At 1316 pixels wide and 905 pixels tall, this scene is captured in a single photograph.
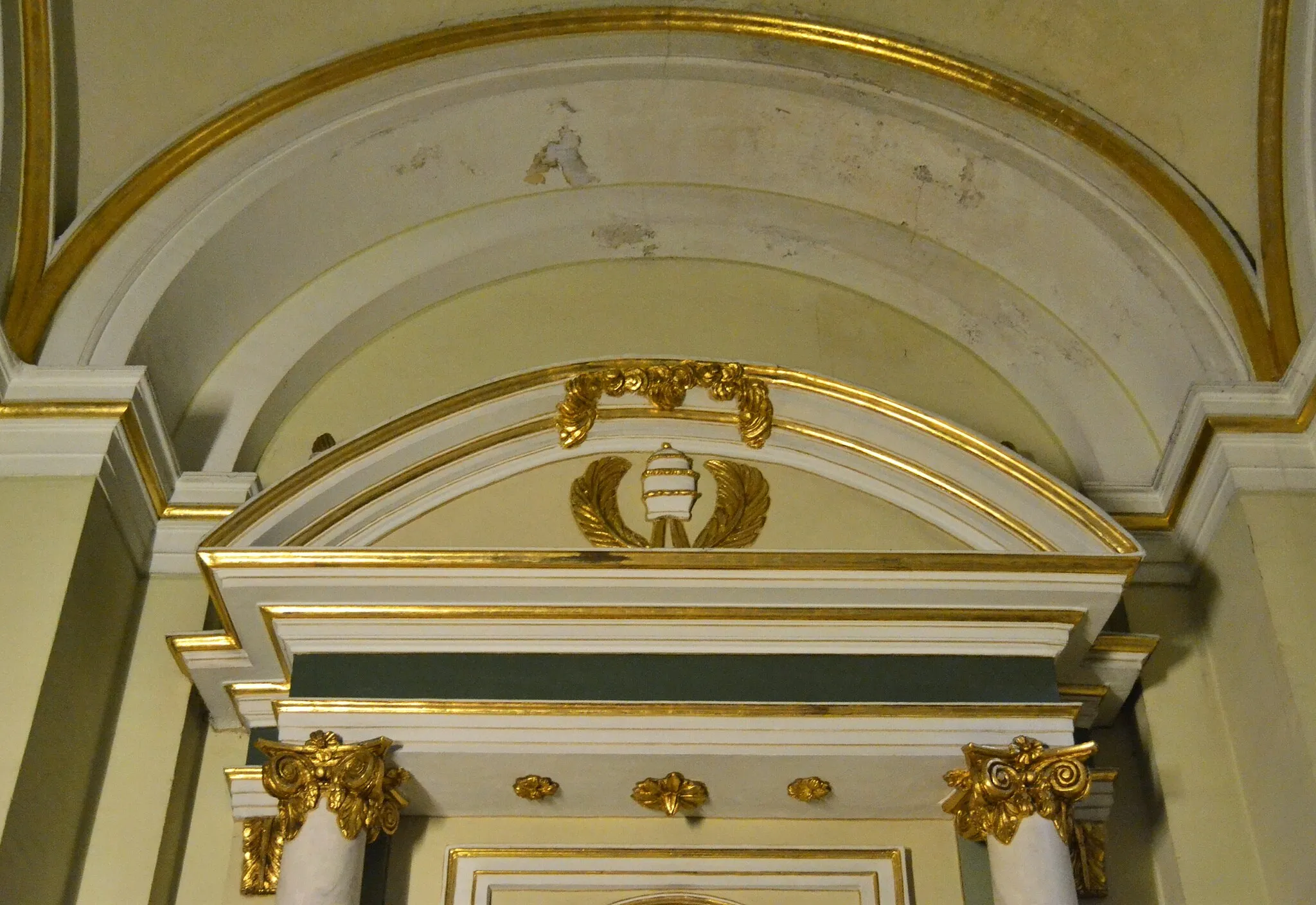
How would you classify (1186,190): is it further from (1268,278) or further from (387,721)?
(387,721)

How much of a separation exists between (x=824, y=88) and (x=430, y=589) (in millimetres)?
2442

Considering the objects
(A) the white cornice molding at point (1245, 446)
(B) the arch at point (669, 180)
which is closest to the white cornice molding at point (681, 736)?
(A) the white cornice molding at point (1245, 446)

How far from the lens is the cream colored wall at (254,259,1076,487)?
18.8ft

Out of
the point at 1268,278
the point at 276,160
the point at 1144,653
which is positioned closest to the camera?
the point at 1144,653

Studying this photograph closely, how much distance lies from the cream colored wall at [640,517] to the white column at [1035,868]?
1.00 metres

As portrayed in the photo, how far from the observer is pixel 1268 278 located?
5.04 meters

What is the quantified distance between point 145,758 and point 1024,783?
2.63m

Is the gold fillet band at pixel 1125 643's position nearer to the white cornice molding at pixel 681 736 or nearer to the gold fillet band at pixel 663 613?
the gold fillet band at pixel 663 613

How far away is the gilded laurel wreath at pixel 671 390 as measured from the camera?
492 centimetres

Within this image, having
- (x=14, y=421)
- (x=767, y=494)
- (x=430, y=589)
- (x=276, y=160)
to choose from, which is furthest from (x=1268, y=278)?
(x=14, y=421)

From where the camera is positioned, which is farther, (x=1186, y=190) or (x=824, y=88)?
(x=824, y=88)

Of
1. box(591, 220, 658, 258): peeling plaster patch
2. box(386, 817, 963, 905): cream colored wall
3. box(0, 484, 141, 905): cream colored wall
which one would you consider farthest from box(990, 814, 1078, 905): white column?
box(591, 220, 658, 258): peeling plaster patch

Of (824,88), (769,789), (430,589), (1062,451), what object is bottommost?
(769,789)

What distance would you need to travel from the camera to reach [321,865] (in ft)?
13.2
